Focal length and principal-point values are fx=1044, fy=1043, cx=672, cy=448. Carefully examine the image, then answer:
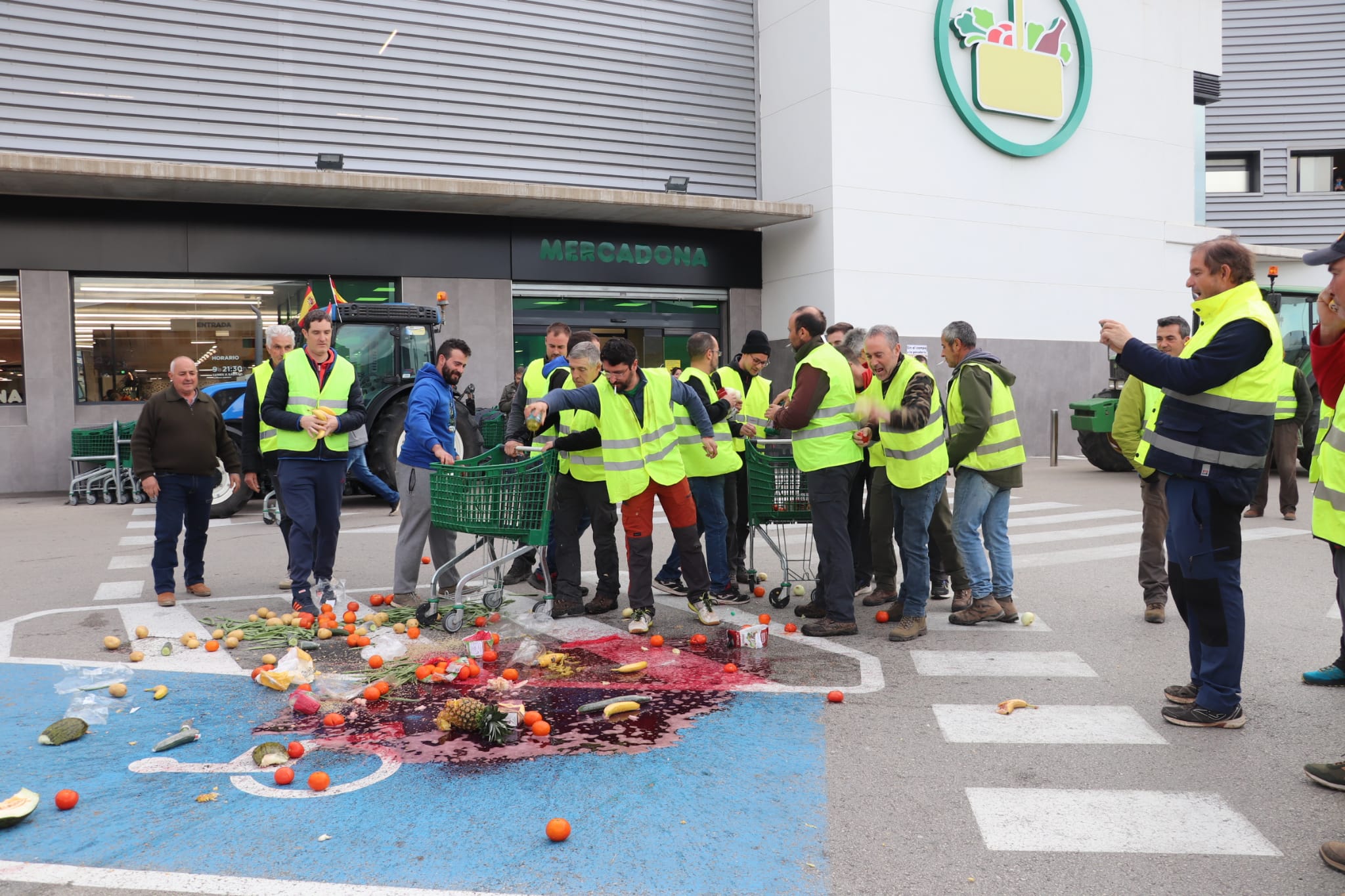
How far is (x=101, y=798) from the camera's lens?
13.6 ft

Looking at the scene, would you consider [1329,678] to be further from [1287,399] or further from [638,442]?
[1287,399]

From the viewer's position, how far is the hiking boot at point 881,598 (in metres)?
7.71

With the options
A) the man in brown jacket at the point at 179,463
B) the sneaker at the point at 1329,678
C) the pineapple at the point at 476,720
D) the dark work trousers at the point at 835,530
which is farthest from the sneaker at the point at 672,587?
the sneaker at the point at 1329,678

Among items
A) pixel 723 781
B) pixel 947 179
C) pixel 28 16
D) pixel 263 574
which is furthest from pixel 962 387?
pixel 28 16

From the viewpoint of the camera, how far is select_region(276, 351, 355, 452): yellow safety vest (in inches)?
291

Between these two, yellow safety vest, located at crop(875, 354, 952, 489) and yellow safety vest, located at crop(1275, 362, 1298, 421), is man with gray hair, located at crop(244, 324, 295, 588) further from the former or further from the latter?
yellow safety vest, located at crop(1275, 362, 1298, 421)

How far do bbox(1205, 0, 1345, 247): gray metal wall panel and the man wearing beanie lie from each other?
24639mm

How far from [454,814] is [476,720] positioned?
0.90 meters

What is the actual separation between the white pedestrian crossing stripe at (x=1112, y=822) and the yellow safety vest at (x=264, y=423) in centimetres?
536

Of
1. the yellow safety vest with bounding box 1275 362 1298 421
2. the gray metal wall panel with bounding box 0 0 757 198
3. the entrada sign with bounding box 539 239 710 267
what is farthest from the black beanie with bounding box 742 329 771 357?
the gray metal wall panel with bounding box 0 0 757 198

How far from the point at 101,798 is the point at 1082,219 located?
21.5m

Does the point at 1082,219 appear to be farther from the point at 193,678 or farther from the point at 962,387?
the point at 193,678

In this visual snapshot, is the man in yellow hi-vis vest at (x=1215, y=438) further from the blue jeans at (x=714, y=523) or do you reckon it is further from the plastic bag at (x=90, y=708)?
the plastic bag at (x=90, y=708)

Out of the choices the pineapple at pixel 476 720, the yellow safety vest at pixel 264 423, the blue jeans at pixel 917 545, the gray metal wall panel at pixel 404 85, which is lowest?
the pineapple at pixel 476 720
